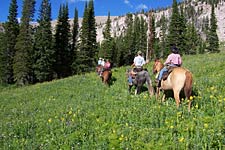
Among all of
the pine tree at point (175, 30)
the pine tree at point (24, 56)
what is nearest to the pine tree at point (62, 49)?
the pine tree at point (24, 56)

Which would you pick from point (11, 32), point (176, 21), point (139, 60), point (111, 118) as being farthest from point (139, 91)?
point (176, 21)

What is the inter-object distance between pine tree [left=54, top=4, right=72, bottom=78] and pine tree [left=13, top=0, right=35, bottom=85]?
617 centimetres

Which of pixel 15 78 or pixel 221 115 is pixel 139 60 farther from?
pixel 15 78

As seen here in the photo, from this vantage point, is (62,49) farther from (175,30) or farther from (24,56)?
(175,30)

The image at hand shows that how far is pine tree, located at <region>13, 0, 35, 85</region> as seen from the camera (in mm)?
62562

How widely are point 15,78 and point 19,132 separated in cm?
5389

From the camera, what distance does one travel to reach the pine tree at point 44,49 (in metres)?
63.5

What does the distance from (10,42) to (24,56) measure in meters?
8.55

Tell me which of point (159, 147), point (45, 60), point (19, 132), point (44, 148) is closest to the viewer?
point (159, 147)

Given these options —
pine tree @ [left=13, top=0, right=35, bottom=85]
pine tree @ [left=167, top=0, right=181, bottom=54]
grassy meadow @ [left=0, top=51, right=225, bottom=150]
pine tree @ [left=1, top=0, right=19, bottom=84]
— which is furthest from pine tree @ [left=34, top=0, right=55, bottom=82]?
grassy meadow @ [left=0, top=51, right=225, bottom=150]

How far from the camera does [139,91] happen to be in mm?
17969

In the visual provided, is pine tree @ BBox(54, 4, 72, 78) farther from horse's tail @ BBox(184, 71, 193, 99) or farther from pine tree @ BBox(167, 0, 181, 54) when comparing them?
horse's tail @ BBox(184, 71, 193, 99)

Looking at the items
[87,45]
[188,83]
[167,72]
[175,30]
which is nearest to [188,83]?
[188,83]

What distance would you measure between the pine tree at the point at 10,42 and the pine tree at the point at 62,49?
28.1ft
